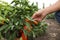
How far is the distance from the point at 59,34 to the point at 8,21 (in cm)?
133

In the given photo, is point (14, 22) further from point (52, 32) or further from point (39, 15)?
point (52, 32)

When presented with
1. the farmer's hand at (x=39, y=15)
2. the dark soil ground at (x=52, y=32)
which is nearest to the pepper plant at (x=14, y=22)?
the farmer's hand at (x=39, y=15)

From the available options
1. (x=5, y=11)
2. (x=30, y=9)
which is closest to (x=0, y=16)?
(x=5, y=11)

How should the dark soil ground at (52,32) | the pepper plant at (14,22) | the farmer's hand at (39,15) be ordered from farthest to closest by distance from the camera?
the dark soil ground at (52,32), the farmer's hand at (39,15), the pepper plant at (14,22)

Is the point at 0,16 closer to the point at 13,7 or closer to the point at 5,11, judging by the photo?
the point at 5,11

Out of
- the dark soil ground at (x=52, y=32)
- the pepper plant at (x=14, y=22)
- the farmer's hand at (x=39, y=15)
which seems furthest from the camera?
the dark soil ground at (x=52, y=32)

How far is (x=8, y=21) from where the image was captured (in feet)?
9.13

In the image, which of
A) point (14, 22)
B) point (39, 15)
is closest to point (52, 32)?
point (39, 15)

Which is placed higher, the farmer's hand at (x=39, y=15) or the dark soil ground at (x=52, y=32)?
the farmer's hand at (x=39, y=15)

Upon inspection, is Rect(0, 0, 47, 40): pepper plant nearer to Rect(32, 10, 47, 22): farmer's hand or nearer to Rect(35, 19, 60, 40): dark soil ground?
Rect(32, 10, 47, 22): farmer's hand

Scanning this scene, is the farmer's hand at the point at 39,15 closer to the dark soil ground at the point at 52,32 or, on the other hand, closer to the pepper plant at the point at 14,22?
the pepper plant at the point at 14,22

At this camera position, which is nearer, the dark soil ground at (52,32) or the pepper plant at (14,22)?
the pepper plant at (14,22)

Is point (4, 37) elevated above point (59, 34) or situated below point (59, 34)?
above

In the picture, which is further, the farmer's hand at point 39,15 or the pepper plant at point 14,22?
the farmer's hand at point 39,15
